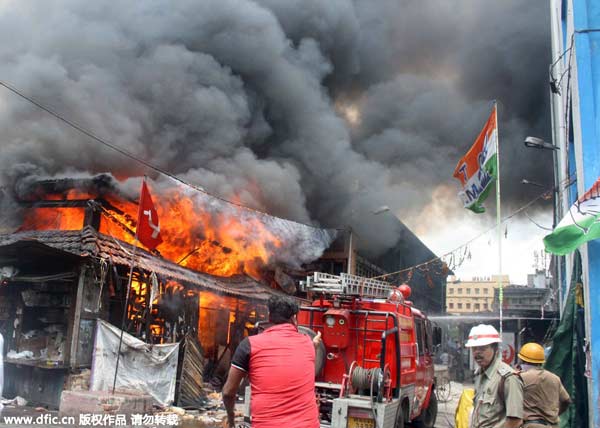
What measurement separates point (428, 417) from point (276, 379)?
26.7ft

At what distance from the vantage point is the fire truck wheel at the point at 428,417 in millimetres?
9570

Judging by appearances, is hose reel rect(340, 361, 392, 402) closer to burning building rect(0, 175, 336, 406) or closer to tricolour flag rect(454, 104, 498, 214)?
burning building rect(0, 175, 336, 406)

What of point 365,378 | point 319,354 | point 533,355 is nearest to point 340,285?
point 319,354

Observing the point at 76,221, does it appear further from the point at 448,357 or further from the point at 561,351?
the point at 448,357

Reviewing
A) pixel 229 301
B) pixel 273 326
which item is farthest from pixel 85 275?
pixel 273 326

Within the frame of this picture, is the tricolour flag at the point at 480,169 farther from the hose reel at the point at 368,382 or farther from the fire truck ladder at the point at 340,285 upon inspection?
the hose reel at the point at 368,382

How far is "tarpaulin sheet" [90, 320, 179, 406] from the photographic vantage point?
31.6ft

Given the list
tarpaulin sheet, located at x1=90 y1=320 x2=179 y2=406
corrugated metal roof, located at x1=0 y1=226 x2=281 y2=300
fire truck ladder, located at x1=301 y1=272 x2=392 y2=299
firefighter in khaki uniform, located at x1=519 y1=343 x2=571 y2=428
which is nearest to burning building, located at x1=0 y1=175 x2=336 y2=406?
corrugated metal roof, located at x1=0 y1=226 x2=281 y2=300

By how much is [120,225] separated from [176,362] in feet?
11.8

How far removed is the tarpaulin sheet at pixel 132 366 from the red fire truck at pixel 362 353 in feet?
12.6

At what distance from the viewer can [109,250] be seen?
9.81m

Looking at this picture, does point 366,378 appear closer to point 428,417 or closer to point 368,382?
point 368,382

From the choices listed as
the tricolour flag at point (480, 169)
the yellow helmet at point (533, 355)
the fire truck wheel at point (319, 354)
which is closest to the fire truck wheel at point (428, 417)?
the fire truck wheel at point (319, 354)

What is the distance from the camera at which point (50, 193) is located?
12.6 metres
